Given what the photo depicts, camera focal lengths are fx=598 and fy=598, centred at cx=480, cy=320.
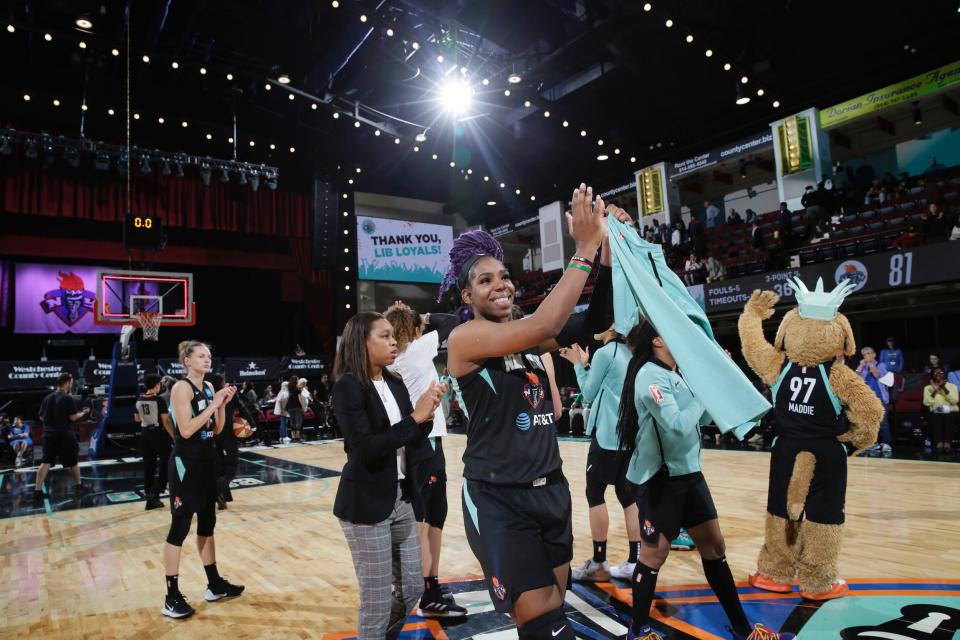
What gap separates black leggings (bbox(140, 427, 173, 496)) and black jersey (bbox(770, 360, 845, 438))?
6.73 metres

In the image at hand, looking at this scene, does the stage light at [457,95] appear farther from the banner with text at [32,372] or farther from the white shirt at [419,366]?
the white shirt at [419,366]

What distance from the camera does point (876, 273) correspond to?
11.2 m

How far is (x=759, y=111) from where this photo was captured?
16.9m

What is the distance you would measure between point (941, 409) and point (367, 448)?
10.6 meters

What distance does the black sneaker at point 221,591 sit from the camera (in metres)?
3.91

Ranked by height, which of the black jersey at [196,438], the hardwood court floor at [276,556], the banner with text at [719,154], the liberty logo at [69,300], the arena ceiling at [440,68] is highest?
the arena ceiling at [440,68]

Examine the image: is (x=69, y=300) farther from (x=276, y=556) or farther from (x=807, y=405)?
(x=807, y=405)

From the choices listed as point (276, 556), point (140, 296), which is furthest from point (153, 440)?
point (140, 296)


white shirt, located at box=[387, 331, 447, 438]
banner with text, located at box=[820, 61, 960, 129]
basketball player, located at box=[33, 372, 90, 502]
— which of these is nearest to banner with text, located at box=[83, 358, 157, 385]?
basketball player, located at box=[33, 372, 90, 502]

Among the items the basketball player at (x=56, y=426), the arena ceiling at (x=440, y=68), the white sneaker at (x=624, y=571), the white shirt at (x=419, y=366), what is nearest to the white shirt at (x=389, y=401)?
the white shirt at (x=419, y=366)

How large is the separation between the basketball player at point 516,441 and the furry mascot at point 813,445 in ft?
6.97

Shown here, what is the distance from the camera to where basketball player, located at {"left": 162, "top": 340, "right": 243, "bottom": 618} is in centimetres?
369

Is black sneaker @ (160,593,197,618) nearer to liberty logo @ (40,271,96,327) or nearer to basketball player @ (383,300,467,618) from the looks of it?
basketball player @ (383,300,467,618)

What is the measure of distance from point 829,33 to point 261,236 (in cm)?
1782
